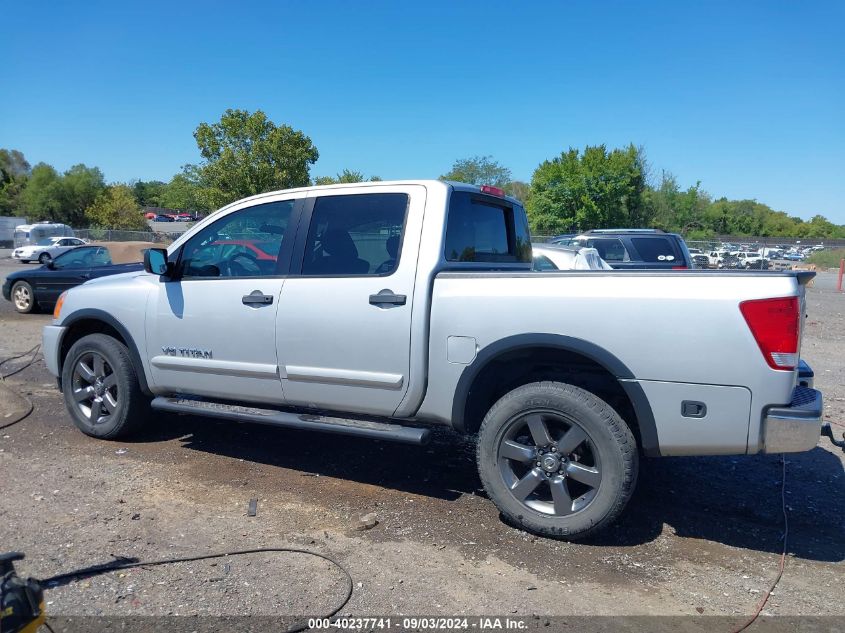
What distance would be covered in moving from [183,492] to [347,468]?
3.94 feet

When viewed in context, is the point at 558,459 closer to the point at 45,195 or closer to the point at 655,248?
the point at 655,248

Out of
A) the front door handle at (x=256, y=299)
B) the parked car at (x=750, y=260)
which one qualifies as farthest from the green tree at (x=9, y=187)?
the front door handle at (x=256, y=299)

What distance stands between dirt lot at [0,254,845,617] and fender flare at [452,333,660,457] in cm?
75

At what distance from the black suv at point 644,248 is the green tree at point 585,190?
33501 mm

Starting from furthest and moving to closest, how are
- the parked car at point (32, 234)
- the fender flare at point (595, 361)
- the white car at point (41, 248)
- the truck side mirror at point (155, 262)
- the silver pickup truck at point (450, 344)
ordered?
the parked car at point (32, 234) → the white car at point (41, 248) → the truck side mirror at point (155, 262) → the fender flare at point (595, 361) → the silver pickup truck at point (450, 344)

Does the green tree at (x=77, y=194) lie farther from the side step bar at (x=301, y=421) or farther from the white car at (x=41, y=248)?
the side step bar at (x=301, y=421)

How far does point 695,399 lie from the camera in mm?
3467

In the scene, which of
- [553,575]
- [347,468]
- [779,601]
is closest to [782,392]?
[779,601]

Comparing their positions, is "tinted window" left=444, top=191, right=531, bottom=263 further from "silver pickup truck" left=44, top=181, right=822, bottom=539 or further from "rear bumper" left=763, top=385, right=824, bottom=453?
Answer: "rear bumper" left=763, top=385, right=824, bottom=453

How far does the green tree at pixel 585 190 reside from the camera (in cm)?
4834

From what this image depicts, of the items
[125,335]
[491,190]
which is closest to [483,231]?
[491,190]

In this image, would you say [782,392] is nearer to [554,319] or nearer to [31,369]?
[554,319]

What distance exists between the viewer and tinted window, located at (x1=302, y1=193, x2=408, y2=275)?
14.5 ft

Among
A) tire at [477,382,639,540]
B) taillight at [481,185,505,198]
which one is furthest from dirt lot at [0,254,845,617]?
taillight at [481,185,505,198]
